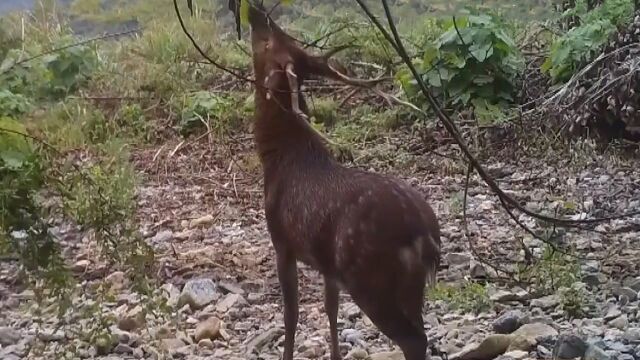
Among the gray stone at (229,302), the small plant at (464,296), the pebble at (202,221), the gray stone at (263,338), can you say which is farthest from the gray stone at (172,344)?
the pebble at (202,221)

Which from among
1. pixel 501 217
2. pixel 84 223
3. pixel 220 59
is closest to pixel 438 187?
pixel 501 217

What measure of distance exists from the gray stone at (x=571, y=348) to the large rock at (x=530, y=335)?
0.55 ft

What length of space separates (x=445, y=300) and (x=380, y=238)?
1538 millimetres

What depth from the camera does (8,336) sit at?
15.9 feet

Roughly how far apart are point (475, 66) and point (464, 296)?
3.91m

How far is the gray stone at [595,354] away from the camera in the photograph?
12.4 feet

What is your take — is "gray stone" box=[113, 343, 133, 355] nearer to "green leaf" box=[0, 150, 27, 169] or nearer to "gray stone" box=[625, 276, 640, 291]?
"green leaf" box=[0, 150, 27, 169]

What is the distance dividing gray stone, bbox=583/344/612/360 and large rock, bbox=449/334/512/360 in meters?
0.33

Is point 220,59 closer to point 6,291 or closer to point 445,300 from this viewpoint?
point 6,291

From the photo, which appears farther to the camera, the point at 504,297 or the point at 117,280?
the point at 117,280

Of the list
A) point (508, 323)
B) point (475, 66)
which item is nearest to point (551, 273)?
point (508, 323)

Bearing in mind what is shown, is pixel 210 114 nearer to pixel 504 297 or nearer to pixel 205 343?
pixel 205 343

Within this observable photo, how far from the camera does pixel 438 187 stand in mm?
7070

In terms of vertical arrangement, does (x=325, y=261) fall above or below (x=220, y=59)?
below
